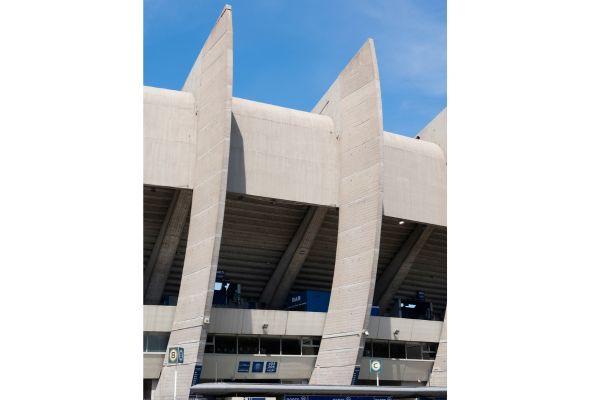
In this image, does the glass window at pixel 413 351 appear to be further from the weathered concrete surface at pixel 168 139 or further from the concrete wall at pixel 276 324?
the weathered concrete surface at pixel 168 139

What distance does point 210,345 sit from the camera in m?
36.3

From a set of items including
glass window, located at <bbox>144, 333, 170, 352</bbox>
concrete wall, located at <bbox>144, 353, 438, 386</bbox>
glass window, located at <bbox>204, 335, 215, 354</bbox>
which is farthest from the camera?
glass window, located at <bbox>204, 335, 215, 354</bbox>

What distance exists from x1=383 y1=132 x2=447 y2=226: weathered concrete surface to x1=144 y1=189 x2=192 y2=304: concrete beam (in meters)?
11.6

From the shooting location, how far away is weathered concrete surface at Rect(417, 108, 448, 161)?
148 feet

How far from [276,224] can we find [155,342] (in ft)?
32.6

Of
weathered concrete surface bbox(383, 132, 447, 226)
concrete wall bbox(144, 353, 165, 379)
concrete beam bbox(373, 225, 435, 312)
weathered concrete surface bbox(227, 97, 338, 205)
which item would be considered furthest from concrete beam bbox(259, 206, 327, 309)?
concrete wall bbox(144, 353, 165, 379)

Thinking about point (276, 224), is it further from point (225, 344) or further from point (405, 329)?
point (405, 329)

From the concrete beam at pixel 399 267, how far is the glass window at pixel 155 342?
15.7 m

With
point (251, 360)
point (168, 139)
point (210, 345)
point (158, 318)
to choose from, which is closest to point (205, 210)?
point (168, 139)

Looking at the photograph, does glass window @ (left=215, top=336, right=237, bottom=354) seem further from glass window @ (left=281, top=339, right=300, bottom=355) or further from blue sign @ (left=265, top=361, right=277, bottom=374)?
glass window @ (left=281, top=339, right=300, bottom=355)
